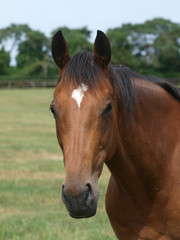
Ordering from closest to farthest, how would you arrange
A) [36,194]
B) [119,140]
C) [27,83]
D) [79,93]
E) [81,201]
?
[81,201]
[79,93]
[119,140]
[36,194]
[27,83]

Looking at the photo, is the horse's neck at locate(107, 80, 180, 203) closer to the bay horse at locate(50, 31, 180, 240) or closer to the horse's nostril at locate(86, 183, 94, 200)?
the bay horse at locate(50, 31, 180, 240)

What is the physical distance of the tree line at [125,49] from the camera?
63891 mm

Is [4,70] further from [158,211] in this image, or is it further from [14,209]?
[158,211]

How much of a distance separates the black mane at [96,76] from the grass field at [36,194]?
2.46 metres

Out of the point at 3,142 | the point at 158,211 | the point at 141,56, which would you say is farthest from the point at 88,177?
the point at 141,56

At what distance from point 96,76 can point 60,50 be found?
1.18ft

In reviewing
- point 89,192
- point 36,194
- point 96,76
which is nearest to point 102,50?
point 96,76

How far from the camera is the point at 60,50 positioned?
2.78 m

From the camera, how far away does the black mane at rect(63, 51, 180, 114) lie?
2578 mm

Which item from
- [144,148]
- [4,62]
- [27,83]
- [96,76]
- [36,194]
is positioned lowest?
[4,62]

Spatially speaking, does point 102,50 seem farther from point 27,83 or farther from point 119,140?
point 27,83

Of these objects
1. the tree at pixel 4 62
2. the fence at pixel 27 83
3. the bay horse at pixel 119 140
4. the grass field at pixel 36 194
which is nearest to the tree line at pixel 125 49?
the tree at pixel 4 62

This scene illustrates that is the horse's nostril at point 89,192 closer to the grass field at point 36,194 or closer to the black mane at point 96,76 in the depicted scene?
the black mane at point 96,76

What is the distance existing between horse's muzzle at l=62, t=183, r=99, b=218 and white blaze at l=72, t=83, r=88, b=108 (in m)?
0.52
